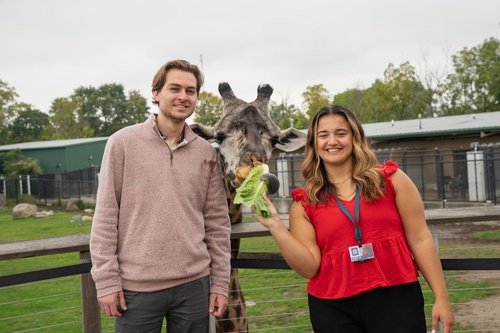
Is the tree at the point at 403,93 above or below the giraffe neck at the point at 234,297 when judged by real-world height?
above

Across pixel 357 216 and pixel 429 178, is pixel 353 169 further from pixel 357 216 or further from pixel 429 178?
pixel 429 178

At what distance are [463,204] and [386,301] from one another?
→ 19.3m

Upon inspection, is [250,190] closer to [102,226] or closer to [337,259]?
[337,259]

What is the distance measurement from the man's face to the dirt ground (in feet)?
10.4

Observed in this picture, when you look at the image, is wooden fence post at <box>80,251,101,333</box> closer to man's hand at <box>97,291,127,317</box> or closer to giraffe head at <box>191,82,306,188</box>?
man's hand at <box>97,291,127,317</box>

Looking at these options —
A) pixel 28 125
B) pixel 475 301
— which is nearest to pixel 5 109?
pixel 28 125

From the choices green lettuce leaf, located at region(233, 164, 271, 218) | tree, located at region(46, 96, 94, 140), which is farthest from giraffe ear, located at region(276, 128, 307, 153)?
tree, located at region(46, 96, 94, 140)

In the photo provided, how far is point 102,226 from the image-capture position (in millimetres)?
2863

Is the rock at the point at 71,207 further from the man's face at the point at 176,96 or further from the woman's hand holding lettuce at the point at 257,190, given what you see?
the woman's hand holding lettuce at the point at 257,190

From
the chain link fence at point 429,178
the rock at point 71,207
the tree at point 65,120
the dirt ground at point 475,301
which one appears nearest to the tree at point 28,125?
the tree at point 65,120

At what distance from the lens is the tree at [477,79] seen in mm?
41031

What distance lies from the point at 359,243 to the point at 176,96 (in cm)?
128

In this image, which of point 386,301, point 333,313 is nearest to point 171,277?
point 333,313

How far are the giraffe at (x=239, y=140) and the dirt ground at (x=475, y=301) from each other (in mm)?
2100
